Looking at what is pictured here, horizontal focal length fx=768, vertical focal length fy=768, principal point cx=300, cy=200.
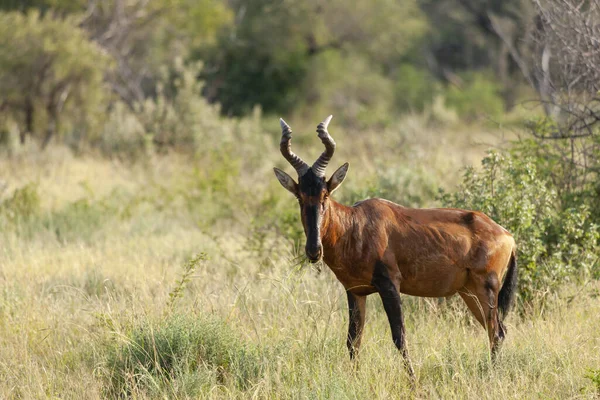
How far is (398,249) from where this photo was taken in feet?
19.3

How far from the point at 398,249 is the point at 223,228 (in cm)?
→ 648

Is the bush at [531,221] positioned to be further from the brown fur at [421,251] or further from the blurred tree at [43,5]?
the blurred tree at [43,5]

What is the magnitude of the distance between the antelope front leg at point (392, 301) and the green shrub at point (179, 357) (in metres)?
1.09

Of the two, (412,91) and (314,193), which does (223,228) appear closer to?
(314,193)

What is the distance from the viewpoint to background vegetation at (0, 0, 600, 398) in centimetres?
591

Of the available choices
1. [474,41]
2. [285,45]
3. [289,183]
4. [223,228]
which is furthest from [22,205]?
[474,41]

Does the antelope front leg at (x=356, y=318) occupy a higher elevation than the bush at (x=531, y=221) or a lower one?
lower

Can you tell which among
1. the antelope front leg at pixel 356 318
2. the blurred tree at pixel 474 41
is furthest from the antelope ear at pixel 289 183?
the blurred tree at pixel 474 41

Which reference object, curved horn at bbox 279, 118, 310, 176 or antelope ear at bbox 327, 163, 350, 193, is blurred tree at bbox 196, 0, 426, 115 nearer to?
curved horn at bbox 279, 118, 310, 176

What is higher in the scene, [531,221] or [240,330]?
[531,221]

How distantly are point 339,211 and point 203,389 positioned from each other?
5.46ft

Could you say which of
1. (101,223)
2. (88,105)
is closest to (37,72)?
(88,105)

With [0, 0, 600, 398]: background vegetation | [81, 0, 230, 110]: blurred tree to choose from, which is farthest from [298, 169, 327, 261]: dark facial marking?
[81, 0, 230, 110]: blurred tree

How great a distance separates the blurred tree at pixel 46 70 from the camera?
20.3m
